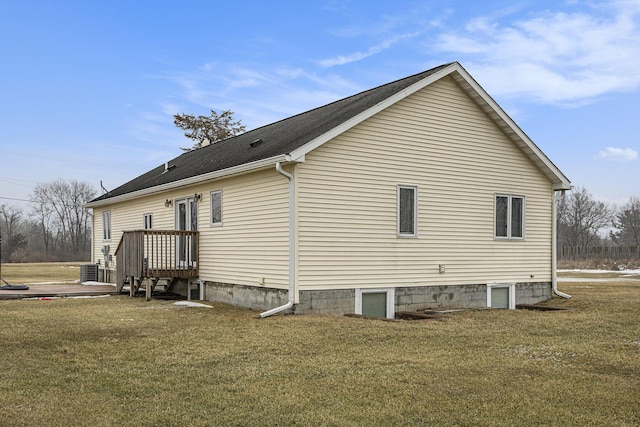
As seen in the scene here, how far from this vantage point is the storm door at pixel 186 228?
16.2 metres

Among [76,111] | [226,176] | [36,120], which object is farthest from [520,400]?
[36,120]

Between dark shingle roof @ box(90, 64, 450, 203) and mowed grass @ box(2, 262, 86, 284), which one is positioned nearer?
dark shingle roof @ box(90, 64, 450, 203)

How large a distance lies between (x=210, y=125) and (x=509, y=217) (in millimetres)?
33790

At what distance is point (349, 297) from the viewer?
→ 13.1 m

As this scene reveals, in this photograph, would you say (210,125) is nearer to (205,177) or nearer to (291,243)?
(205,177)

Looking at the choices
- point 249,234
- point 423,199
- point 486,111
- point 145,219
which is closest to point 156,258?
point 249,234

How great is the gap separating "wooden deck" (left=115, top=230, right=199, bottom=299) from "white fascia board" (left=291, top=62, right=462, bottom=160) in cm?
517

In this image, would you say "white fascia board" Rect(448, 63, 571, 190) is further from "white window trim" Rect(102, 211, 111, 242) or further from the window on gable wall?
"white window trim" Rect(102, 211, 111, 242)

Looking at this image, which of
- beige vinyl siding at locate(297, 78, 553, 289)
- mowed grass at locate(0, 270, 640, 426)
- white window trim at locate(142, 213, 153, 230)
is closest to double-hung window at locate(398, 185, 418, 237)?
beige vinyl siding at locate(297, 78, 553, 289)

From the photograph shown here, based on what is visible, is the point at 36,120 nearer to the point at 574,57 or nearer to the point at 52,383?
the point at 574,57

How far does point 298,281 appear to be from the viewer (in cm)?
1230

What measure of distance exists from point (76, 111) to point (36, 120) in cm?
449

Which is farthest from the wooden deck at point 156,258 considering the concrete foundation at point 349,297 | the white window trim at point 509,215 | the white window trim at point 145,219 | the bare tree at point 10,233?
the bare tree at point 10,233

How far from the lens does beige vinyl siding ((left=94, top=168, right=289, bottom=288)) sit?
12805 mm
